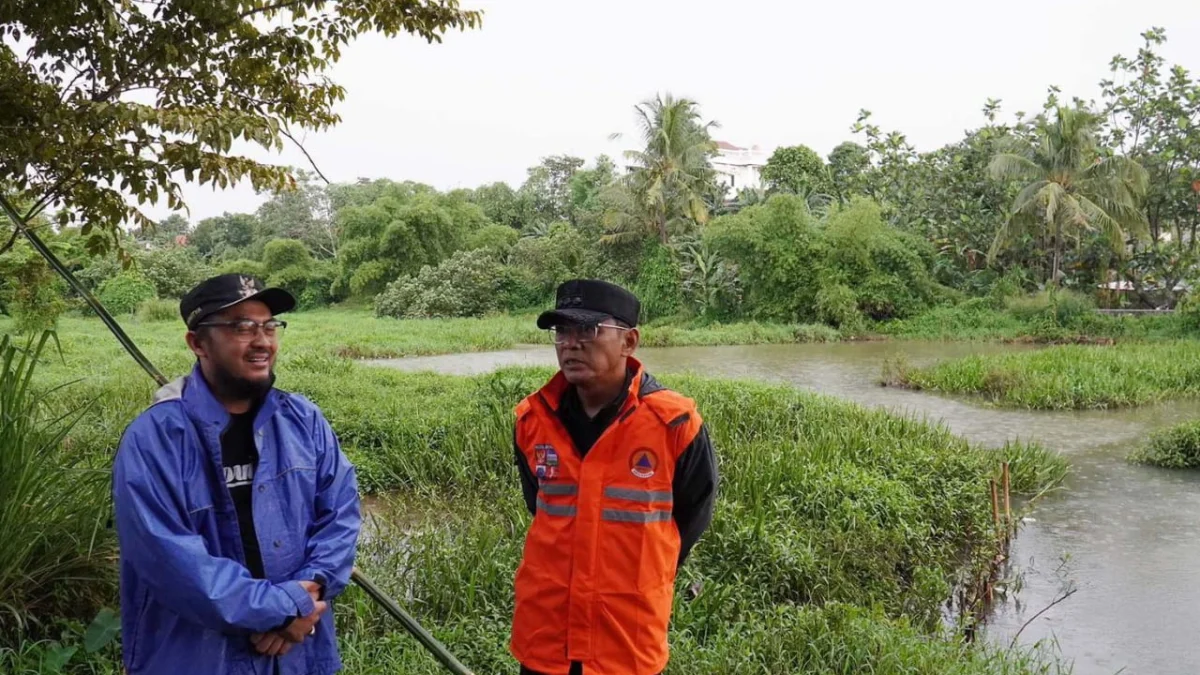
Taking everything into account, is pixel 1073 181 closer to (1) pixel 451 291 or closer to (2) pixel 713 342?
(2) pixel 713 342

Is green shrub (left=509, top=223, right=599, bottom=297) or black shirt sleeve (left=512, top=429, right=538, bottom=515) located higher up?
green shrub (left=509, top=223, right=599, bottom=297)

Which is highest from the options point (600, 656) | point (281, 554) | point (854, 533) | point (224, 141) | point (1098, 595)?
point (224, 141)

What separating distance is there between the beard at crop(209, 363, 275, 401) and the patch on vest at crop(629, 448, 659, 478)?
0.85 m

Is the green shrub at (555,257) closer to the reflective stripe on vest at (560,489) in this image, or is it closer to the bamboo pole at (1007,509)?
the bamboo pole at (1007,509)

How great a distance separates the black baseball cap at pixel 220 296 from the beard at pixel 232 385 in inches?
4.7

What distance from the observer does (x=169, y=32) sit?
377cm

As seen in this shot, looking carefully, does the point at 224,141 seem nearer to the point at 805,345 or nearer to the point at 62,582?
the point at 62,582

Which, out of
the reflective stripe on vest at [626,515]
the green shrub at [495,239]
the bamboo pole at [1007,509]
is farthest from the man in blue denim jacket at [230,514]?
the green shrub at [495,239]

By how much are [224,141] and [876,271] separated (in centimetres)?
2216

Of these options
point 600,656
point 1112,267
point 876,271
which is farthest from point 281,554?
point 1112,267

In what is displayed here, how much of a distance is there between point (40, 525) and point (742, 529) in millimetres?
3334

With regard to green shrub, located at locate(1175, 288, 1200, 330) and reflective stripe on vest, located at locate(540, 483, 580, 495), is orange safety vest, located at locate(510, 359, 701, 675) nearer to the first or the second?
reflective stripe on vest, located at locate(540, 483, 580, 495)

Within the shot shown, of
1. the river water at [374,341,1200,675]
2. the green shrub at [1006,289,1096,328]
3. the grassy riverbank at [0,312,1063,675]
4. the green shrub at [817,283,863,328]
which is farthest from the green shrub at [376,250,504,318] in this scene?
the grassy riverbank at [0,312,1063,675]

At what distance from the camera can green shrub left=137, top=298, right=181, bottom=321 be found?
26328 millimetres
